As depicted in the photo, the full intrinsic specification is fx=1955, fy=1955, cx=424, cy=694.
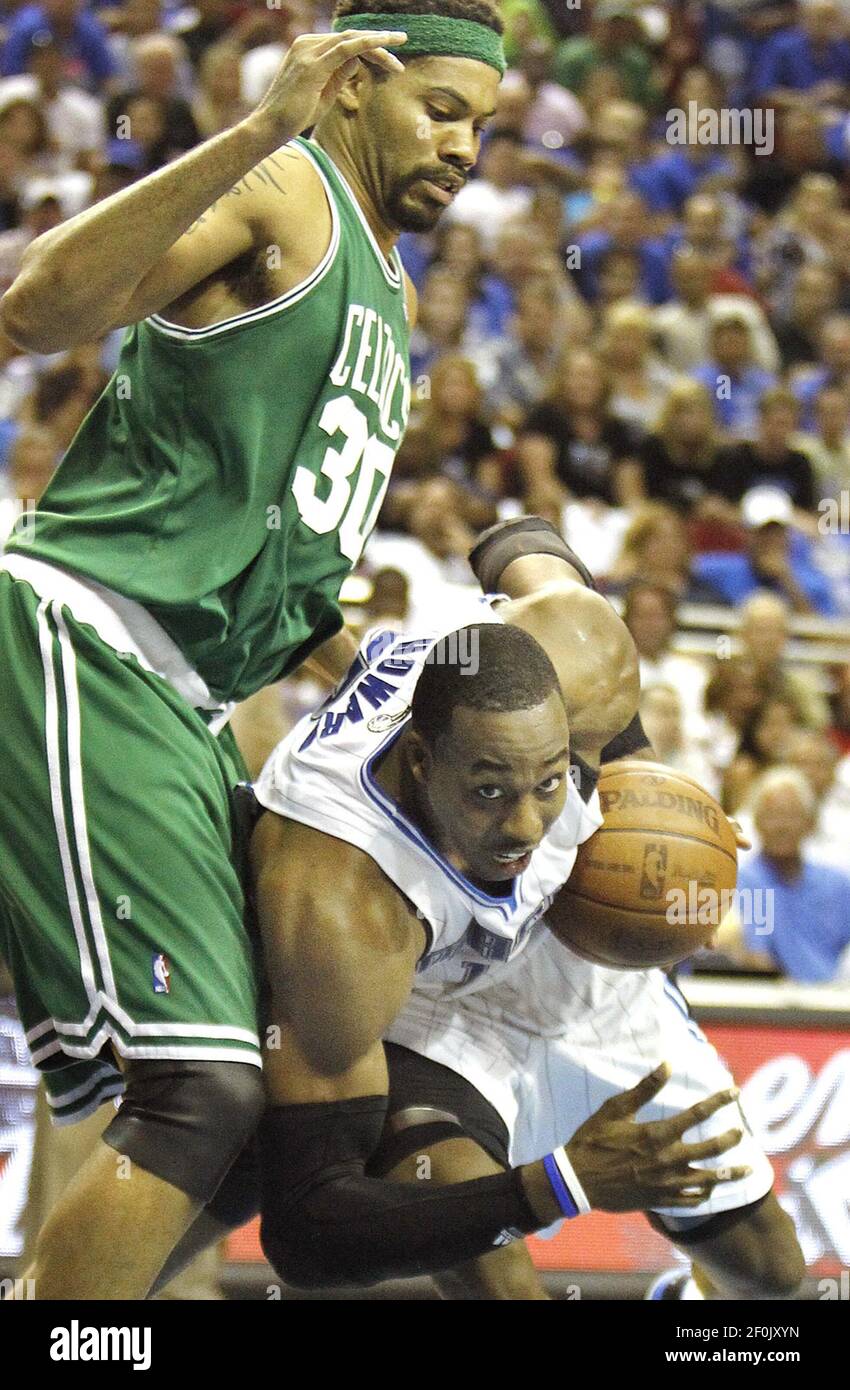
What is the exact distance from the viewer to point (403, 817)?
2830mm

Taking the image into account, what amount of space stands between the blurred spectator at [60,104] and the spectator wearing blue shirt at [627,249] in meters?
1.88

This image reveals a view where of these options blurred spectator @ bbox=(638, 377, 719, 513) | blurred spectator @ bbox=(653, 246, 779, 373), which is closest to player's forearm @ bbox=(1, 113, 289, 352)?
blurred spectator @ bbox=(638, 377, 719, 513)

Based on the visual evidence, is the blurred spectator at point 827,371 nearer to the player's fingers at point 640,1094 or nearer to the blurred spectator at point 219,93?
the blurred spectator at point 219,93

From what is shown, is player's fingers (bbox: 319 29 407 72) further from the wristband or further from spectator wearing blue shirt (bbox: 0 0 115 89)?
spectator wearing blue shirt (bbox: 0 0 115 89)

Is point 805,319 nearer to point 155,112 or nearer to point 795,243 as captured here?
point 795,243

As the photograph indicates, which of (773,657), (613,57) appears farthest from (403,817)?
(613,57)

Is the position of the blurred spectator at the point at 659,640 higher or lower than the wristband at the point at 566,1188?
higher

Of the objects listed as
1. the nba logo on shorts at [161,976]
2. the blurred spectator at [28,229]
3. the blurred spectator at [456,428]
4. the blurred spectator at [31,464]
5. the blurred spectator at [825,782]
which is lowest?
the nba logo on shorts at [161,976]

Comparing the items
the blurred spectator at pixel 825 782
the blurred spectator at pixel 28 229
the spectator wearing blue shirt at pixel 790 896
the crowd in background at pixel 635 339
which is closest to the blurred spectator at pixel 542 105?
the crowd in background at pixel 635 339

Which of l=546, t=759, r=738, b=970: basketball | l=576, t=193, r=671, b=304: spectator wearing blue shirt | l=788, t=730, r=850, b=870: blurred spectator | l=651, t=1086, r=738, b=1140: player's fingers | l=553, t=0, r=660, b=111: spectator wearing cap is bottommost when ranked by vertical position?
l=651, t=1086, r=738, b=1140: player's fingers

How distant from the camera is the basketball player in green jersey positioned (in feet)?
8.18

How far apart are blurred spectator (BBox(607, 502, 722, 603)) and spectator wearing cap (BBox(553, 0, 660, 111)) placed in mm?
2910

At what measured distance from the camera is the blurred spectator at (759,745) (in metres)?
5.59

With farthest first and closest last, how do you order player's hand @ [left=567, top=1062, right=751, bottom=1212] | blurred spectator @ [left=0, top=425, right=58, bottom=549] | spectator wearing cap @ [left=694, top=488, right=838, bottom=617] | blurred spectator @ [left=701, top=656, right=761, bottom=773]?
spectator wearing cap @ [left=694, top=488, right=838, bottom=617] < blurred spectator @ [left=701, top=656, right=761, bottom=773] < blurred spectator @ [left=0, top=425, right=58, bottom=549] < player's hand @ [left=567, top=1062, right=751, bottom=1212]
